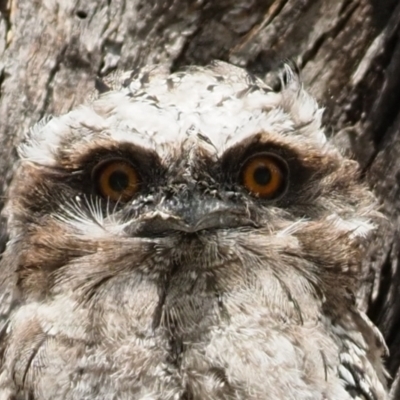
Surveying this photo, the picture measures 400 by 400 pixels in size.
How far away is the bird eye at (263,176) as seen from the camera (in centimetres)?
246

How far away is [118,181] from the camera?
243cm

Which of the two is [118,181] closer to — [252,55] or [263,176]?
[263,176]

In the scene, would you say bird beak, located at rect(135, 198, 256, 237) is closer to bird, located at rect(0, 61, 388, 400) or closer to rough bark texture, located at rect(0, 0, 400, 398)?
bird, located at rect(0, 61, 388, 400)

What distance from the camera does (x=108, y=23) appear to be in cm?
→ 315

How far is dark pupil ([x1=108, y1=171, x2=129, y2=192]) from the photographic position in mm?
2432

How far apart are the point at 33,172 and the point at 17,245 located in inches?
7.7

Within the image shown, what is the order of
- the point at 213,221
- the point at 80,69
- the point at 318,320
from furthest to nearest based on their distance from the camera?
the point at 80,69 → the point at 318,320 → the point at 213,221

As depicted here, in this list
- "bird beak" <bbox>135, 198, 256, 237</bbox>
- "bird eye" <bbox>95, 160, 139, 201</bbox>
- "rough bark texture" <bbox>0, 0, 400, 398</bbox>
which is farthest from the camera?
"rough bark texture" <bbox>0, 0, 400, 398</bbox>

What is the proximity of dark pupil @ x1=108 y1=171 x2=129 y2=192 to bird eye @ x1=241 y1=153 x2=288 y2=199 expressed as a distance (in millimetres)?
289

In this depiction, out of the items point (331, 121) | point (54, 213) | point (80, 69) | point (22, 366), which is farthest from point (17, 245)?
point (331, 121)

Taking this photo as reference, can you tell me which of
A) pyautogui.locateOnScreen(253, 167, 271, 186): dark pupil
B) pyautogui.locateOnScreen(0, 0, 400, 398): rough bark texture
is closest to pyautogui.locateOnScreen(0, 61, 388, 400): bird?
pyautogui.locateOnScreen(253, 167, 271, 186): dark pupil

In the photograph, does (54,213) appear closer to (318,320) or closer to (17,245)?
(17,245)

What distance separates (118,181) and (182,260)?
0.82ft

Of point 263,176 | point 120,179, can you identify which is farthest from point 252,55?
point 120,179
